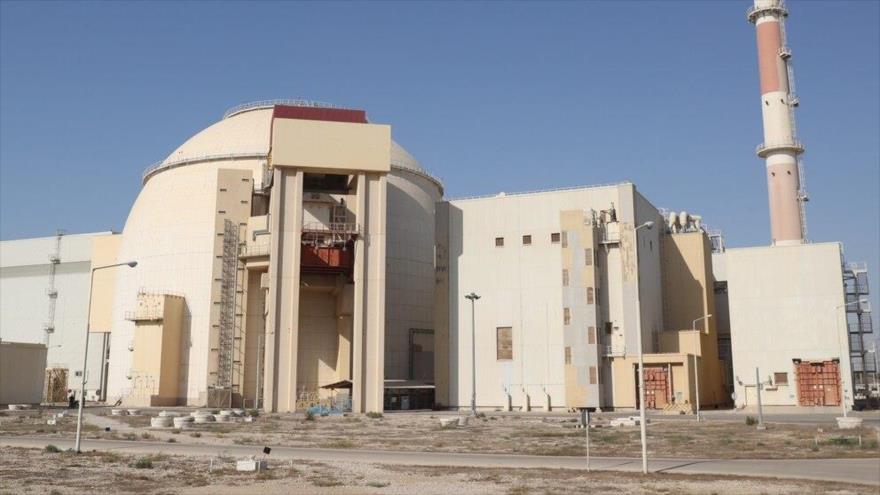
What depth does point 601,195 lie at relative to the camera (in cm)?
7950

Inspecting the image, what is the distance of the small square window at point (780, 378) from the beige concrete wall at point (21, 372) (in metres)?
79.5

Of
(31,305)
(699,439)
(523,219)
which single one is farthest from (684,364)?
(31,305)

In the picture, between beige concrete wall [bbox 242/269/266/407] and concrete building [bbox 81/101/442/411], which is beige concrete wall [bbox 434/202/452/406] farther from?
beige concrete wall [bbox 242/269/266/407]

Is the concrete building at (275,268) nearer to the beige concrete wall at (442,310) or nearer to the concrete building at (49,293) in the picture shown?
the beige concrete wall at (442,310)

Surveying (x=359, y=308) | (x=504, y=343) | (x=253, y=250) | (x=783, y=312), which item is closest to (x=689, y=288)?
(x=783, y=312)

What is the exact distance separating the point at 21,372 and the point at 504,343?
54049mm

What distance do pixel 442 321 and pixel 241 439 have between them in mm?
41228

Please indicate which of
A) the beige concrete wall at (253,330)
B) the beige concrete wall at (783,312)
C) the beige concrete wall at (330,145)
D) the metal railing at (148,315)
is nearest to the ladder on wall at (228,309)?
the beige concrete wall at (253,330)

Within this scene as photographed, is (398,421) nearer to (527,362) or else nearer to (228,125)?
(527,362)

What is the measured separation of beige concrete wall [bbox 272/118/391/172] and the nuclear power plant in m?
0.20

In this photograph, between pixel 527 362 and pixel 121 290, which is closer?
pixel 527 362

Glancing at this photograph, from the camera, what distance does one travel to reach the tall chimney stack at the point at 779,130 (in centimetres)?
8969

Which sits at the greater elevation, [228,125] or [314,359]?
[228,125]

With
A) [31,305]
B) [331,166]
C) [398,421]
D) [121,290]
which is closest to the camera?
[398,421]
